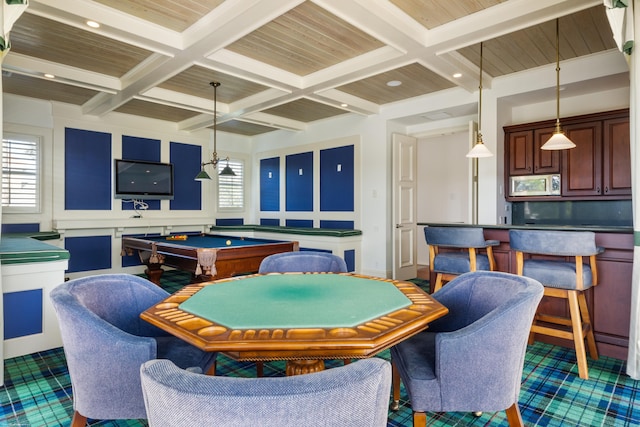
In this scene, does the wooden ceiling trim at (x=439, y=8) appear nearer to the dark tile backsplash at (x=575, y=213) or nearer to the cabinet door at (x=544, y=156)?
the cabinet door at (x=544, y=156)

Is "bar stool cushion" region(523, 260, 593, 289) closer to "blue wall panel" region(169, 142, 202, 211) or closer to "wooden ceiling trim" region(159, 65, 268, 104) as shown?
"wooden ceiling trim" region(159, 65, 268, 104)

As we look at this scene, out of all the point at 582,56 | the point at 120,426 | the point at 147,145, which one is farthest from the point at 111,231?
the point at 582,56

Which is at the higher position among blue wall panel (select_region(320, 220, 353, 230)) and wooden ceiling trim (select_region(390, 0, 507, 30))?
wooden ceiling trim (select_region(390, 0, 507, 30))

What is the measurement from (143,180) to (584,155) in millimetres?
6679

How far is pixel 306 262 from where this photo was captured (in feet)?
9.43

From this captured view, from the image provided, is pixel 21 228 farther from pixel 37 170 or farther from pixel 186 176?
pixel 186 176

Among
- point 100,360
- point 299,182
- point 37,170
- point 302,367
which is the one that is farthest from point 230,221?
point 302,367

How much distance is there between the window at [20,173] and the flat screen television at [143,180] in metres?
1.11

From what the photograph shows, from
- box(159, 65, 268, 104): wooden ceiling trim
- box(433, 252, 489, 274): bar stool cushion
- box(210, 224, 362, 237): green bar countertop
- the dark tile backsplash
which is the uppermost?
box(159, 65, 268, 104): wooden ceiling trim

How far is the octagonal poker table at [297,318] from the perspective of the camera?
1.25 metres

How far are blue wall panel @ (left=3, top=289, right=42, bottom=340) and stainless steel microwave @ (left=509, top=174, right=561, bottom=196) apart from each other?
542 centimetres

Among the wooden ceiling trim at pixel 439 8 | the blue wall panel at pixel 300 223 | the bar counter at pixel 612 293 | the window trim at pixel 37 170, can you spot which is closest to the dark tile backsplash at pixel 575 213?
the bar counter at pixel 612 293

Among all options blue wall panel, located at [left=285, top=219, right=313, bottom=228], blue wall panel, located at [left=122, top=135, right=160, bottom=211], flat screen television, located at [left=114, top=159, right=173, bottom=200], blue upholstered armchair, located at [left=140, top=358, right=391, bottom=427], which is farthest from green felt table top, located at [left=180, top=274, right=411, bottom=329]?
blue wall panel, located at [left=122, top=135, right=160, bottom=211]

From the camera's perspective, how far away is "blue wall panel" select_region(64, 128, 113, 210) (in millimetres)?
6004
